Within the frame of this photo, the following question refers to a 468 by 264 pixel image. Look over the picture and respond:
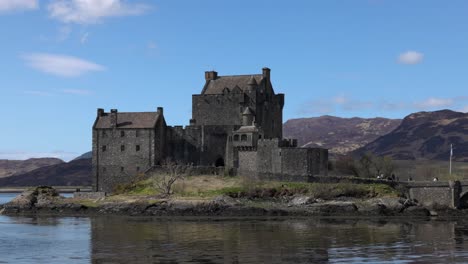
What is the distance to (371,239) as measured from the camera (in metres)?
54.6

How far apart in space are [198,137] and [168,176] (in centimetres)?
802

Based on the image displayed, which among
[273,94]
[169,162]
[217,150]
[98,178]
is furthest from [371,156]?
[98,178]

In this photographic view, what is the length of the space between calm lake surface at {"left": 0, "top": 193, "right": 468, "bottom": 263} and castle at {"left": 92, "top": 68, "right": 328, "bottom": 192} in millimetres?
17706

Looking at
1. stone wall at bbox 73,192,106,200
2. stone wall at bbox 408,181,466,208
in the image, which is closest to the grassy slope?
stone wall at bbox 408,181,466,208

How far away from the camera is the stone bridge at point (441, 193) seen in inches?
3282

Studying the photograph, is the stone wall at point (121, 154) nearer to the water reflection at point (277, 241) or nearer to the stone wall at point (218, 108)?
the stone wall at point (218, 108)

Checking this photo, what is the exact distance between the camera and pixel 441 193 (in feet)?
276

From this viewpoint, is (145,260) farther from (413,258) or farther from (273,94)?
(273,94)

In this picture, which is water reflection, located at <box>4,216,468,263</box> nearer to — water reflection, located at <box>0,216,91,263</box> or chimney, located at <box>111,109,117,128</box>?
water reflection, located at <box>0,216,91,263</box>

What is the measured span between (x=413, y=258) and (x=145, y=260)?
15842 millimetres

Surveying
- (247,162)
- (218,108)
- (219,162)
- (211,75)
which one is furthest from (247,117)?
(211,75)

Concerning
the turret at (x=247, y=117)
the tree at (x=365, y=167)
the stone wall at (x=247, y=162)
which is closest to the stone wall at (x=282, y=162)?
the stone wall at (x=247, y=162)

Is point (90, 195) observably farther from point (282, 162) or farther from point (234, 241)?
point (234, 241)

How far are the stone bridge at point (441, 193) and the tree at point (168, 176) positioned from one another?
26.4 m
